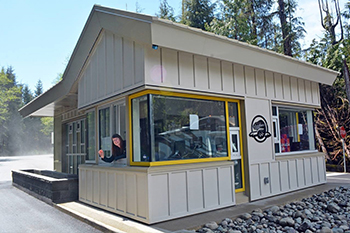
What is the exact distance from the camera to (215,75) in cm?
597

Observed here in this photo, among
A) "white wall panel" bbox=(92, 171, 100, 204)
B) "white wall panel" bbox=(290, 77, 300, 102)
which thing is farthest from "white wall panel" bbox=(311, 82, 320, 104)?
"white wall panel" bbox=(92, 171, 100, 204)

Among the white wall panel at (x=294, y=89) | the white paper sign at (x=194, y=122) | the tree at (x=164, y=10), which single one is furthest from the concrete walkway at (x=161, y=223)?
the tree at (x=164, y=10)

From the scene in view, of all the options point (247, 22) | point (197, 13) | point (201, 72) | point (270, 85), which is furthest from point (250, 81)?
point (197, 13)

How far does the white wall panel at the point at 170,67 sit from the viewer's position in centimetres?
514

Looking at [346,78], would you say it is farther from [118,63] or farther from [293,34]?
[118,63]

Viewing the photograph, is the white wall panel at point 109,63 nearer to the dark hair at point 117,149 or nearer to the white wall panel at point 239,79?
the dark hair at point 117,149

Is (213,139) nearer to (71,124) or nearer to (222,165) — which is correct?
(222,165)

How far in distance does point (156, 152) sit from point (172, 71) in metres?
1.50

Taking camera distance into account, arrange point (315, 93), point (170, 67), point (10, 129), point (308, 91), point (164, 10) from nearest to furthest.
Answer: point (170, 67), point (308, 91), point (315, 93), point (164, 10), point (10, 129)

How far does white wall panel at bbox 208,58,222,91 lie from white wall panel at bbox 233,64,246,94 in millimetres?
528

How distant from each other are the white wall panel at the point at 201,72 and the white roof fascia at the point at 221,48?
0.88 ft

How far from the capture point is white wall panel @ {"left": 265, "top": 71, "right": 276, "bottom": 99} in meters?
7.18

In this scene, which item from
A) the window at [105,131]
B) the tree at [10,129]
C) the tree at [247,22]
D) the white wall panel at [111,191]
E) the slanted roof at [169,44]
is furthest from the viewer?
the tree at [10,129]

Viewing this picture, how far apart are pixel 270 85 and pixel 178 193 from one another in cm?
390
